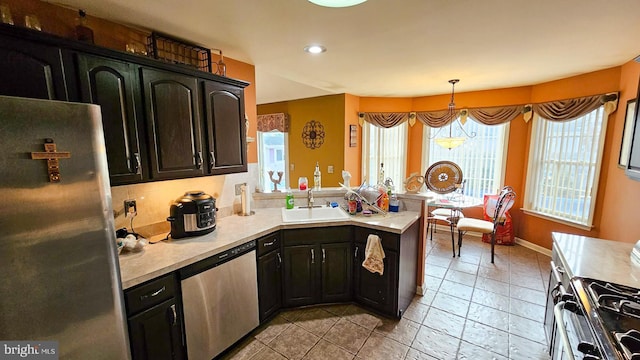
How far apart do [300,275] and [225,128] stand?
4.87ft

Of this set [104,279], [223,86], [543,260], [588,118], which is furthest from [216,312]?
[588,118]

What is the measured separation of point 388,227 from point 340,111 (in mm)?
2691

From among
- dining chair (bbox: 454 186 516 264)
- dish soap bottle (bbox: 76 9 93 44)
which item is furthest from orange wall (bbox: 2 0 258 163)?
dining chair (bbox: 454 186 516 264)

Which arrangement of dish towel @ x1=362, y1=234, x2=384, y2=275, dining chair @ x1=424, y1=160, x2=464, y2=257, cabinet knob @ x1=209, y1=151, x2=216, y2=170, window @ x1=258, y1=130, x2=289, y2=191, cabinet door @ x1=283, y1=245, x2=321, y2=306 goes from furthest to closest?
window @ x1=258, y1=130, x2=289, y2=191, dining chair @ x1=424, y1=160, x2=464, y2=257, cabinet door @ x1=283, y1=245, x2=321, y2=306, dish towel @ x1=362, y1=234, x2=384, y2=275, cabinet knob @ x1=209, y1=151, x2=216, y2=170

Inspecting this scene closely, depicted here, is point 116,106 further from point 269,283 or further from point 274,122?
point 274,122

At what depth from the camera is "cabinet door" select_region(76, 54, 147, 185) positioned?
146 centimetres

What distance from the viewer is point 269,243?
2.21 m

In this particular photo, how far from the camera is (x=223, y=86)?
2.17 metres

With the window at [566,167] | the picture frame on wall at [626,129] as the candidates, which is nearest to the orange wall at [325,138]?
the window at [566,167]

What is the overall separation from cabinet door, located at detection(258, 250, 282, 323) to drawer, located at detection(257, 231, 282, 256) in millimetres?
42

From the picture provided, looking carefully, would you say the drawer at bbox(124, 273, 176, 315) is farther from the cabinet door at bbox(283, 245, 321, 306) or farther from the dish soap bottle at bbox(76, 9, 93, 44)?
the dish soap bottle at bbox(76, 9, 93, 44)

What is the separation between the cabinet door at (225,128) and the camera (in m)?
2.10

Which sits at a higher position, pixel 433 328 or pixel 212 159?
pixel 212 159

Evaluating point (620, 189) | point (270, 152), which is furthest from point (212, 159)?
point (620, 189)
